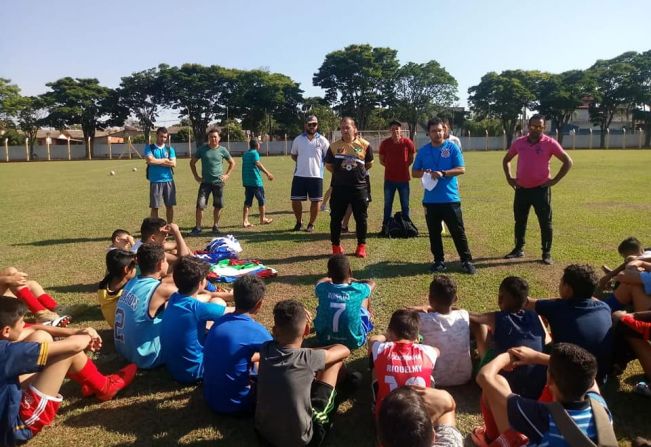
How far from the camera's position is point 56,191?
1897 centimetres

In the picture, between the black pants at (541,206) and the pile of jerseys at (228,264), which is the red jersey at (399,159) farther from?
the pile of jerseys at (228,264)

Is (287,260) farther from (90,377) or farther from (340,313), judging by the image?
(90,377)

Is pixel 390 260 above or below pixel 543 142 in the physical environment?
below

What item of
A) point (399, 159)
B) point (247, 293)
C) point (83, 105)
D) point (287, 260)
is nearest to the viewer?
point (247, 293)

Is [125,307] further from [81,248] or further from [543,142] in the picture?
[543,142]

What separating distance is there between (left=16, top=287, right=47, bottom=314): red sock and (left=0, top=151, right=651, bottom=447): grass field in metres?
0.42

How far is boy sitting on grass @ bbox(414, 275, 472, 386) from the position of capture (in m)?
3.74

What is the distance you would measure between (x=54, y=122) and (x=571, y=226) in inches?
2460

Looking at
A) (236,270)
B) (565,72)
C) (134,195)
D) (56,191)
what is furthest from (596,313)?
(565,72)

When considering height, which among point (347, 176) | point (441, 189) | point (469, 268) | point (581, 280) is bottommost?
point (469, 268)

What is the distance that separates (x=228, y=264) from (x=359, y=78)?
5990 centimetres

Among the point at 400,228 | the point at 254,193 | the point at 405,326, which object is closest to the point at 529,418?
the point at 405,326

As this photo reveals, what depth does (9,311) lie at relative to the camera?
123 inches

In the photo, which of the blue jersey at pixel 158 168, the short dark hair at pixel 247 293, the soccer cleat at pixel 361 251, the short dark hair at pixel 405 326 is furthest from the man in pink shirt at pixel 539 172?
the blue jersey at pixel 158 168
